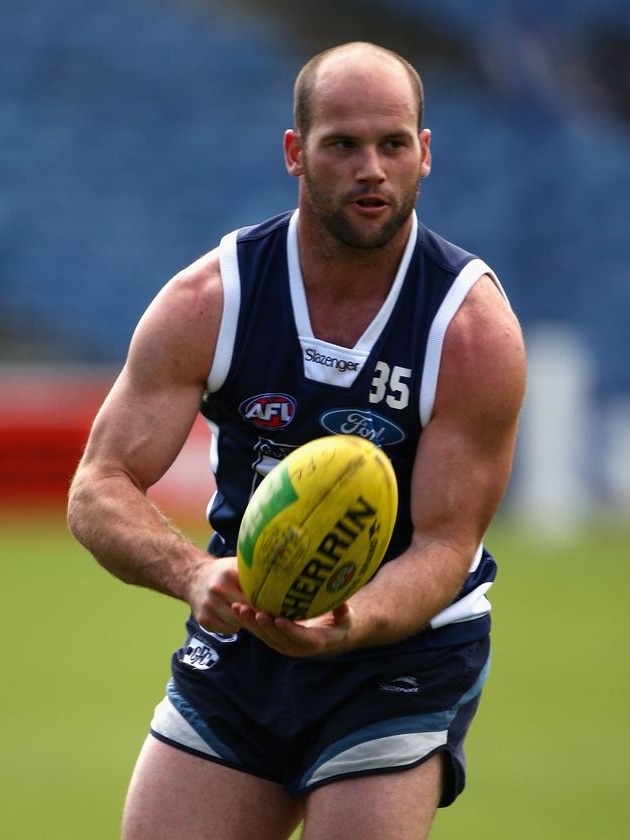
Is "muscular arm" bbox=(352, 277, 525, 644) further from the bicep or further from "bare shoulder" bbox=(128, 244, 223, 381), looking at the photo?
"bare shoulder" bbox=(128, 244, 223, 381)

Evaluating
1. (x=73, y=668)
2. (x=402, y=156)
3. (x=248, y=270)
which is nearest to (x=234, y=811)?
(x=248, y=270)

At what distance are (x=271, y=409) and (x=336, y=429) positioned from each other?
0.17m

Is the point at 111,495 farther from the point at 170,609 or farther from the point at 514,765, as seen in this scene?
the point at 170,609

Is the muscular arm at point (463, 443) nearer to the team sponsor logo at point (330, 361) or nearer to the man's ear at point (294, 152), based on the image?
the team sponsor logo at point (330, 361)

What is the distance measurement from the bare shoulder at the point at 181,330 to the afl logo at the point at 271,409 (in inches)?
5.8

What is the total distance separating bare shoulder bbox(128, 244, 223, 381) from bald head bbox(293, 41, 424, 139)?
0.49m

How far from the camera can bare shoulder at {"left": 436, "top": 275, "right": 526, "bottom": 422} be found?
13.7 ft

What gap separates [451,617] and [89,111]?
673 inches

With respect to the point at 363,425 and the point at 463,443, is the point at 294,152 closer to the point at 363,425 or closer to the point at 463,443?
the point at 363,425

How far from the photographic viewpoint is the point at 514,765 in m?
8.63

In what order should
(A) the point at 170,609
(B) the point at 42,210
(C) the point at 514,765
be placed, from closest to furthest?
(C) the point at 514,765 → (A) the point at 170,609 → (B) the point at 42,210

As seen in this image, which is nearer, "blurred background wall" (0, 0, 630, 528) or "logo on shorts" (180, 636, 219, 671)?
"logo on shorts" (180, 636, 219, 671)

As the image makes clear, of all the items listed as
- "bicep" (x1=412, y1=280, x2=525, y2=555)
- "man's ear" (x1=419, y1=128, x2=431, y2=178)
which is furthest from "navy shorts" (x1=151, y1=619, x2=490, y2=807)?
"man's ear" (x1=419, y1=128, x2=431, y2=178)

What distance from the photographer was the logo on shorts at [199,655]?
14.6ft
